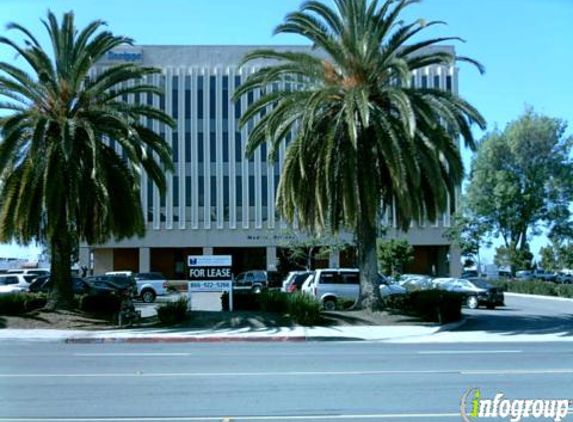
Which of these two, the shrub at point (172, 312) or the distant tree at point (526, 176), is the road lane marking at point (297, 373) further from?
the distant tree at point (526, 176)

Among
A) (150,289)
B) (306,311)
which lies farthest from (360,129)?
(150,289)

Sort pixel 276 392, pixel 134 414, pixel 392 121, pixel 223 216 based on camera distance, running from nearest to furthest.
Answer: pixel 134 414 → pixel 276 392 → pixel 392 121 → pixel 223 216

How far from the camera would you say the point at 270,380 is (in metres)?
11.1

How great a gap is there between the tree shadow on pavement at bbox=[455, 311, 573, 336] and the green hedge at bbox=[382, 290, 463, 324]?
683 millimetres

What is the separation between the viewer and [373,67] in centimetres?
2320

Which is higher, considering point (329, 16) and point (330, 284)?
point (329, 16)

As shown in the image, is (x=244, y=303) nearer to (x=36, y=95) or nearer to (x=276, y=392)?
(x=36, y=95)

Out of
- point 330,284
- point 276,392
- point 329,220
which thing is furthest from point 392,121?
point 276,392

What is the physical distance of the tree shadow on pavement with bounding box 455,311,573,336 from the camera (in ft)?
71.3

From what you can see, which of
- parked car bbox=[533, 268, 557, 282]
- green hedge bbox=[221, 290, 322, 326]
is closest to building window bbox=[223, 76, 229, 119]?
green hedge bbox=[221, 290, 322, 326]

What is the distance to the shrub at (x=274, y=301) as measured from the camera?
24.5 metres

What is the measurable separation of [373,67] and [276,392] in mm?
15801

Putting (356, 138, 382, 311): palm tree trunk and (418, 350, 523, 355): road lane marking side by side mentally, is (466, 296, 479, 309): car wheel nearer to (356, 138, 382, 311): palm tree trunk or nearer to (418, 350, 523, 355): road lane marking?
(356, 138, 382, 311): palm tree trunk

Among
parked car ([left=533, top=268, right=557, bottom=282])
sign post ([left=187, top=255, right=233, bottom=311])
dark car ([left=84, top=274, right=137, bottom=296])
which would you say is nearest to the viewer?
sign post ([left=187, top=255, right=233, bottom=311])
